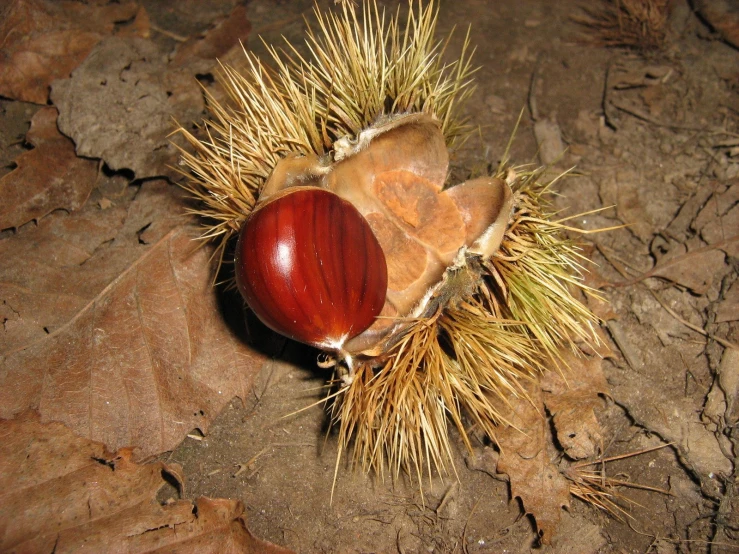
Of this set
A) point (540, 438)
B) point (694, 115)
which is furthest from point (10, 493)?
point (694, 115)

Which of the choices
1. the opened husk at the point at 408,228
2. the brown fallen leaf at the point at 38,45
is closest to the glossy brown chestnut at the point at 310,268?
the opened husk at the point at 408,228

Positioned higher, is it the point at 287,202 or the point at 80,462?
the point at 287,202

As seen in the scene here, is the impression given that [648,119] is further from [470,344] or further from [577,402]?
[470,344]

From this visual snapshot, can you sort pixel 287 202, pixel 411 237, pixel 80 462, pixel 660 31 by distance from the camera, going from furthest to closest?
1. pixel 660 31
2. pixel 411 237
3. pixel 80 462
4. pixel 287 202

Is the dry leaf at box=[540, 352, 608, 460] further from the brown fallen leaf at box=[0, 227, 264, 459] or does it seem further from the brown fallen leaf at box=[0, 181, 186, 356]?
the brown fallen leaf at box=[0, 181, 186, 356]

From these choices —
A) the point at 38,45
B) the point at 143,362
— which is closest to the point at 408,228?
the point at 143,362

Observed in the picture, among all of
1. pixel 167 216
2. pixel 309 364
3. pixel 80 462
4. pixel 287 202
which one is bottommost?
pixel 309 364

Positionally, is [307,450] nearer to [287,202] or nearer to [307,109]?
[287,202]
